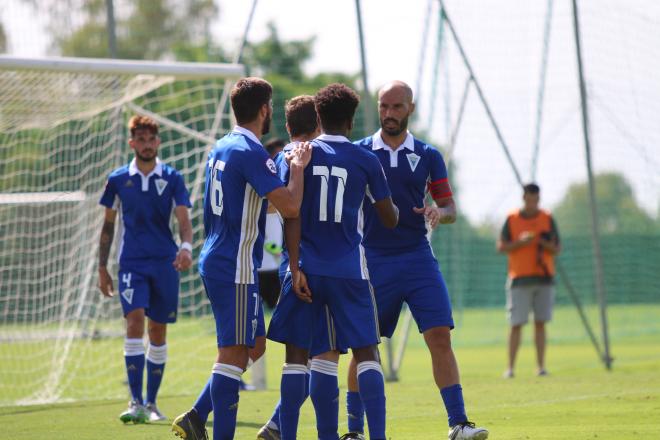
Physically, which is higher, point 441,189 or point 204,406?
point 441,189

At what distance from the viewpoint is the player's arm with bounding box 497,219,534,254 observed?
14.1m

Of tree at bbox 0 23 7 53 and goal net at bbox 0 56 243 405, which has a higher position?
tree at bbox 0 23 7 53

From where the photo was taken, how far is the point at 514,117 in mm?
17094

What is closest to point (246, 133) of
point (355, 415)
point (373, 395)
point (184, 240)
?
point (373, 395)

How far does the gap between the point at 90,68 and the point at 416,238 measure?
202 inches

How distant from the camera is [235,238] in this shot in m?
6.48

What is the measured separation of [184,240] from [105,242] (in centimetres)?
71

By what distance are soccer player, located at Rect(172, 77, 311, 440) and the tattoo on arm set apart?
122 inches

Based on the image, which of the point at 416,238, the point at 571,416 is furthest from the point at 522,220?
the point at 416,238

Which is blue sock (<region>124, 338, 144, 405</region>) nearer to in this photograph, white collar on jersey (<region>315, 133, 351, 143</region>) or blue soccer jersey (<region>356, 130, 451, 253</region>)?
blue soccer jersey (<region>356, 130, 451, 253</region>)

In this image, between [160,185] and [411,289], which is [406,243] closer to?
[411,289]

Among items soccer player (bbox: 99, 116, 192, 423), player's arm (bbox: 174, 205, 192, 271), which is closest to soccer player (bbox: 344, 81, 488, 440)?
player's arm (bbox: 174, 205, 192, 271)

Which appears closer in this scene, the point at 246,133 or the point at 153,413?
the point at 246,133

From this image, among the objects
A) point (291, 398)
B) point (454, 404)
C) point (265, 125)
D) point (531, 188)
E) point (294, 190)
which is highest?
point (531, 188)
